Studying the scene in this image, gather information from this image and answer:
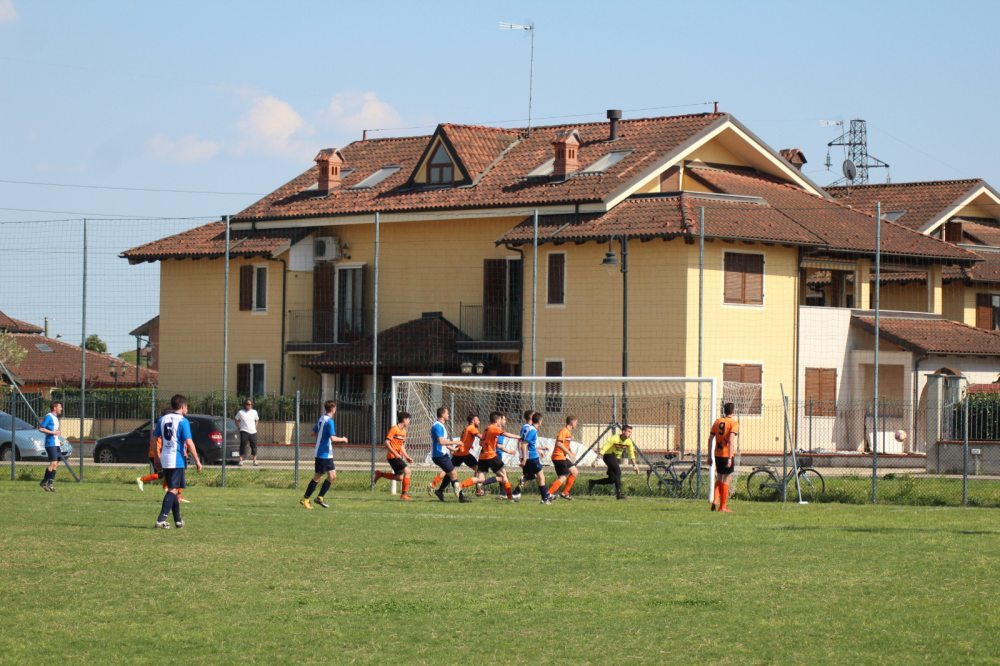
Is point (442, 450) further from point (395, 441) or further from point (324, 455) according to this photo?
point (324, 455)

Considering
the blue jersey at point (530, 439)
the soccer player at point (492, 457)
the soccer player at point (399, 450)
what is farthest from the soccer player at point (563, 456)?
the soccer player at point (399, 450)

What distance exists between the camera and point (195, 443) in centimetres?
4109

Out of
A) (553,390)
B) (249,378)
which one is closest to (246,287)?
(249,378)

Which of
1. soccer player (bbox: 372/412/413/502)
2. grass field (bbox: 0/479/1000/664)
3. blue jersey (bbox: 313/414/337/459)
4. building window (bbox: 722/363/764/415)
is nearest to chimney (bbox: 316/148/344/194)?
building window (bbox: 722/363/764/415)

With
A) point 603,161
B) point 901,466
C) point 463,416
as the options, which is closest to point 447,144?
point 603,161

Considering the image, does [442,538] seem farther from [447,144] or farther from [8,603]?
[447,144]

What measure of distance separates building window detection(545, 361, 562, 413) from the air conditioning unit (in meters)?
9.26

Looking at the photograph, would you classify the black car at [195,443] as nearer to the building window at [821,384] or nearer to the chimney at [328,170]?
the chimney at [328,170]

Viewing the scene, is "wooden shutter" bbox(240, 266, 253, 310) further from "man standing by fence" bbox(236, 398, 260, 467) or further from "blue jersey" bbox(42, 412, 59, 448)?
"blue jersey" bbox(42, 412, 59, 448)

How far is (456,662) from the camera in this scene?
409 inches

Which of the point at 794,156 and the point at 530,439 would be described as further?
the point at 794,156

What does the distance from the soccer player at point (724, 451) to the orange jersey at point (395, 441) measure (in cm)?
575

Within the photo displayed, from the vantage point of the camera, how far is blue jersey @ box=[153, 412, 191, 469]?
2083 cm

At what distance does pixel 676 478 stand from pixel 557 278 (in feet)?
54.5
